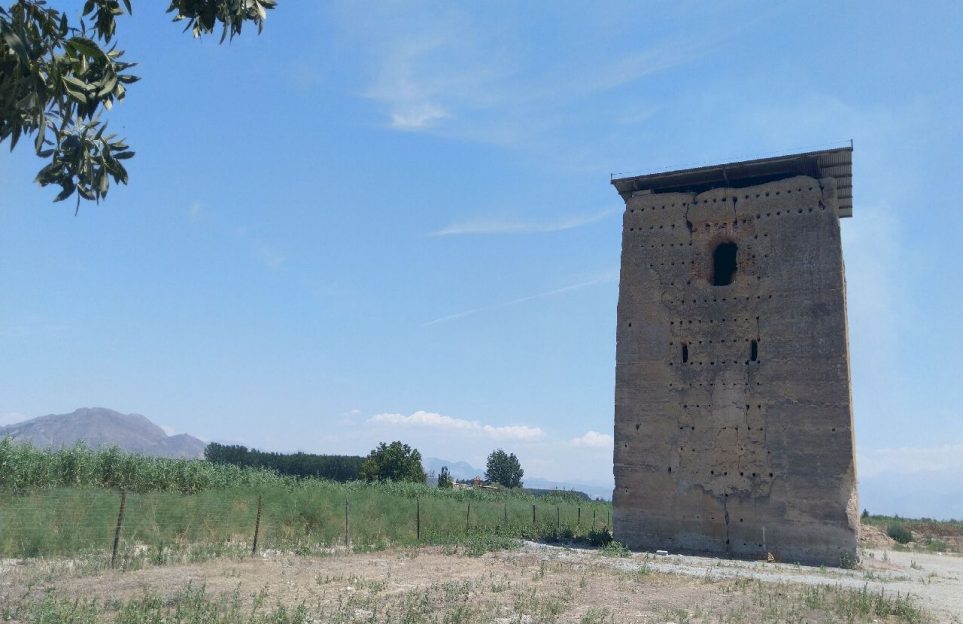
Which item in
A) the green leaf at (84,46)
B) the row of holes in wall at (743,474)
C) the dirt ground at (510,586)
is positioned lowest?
the dirt ground at (510,586)

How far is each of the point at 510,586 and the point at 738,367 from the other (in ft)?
30.3

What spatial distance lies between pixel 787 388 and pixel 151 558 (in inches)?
548

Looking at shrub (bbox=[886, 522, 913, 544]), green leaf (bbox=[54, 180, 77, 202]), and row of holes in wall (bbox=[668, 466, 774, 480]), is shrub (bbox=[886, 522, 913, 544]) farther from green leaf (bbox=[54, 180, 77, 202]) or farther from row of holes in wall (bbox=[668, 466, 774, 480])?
green leaf (bbox=[54, 180, 77, 202])

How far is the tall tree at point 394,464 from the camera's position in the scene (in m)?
50.8

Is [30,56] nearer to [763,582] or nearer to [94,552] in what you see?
[94,552]

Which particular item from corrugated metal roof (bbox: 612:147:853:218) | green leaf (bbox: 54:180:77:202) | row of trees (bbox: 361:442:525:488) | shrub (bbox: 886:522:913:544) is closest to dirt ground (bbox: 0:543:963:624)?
green leaf (bbox: 54:180:77:202)

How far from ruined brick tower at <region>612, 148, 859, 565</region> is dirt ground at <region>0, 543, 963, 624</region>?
1929 millimetres

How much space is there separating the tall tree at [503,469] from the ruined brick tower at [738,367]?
198 feet

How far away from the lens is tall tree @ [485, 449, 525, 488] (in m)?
77.5

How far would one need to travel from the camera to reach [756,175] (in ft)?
61.4

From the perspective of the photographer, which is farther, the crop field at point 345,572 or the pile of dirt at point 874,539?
the pile of dirt at point 874,539

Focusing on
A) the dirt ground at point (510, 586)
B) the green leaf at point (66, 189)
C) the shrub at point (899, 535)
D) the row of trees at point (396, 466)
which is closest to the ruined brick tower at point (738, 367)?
the dirt ground at point (510, 586)

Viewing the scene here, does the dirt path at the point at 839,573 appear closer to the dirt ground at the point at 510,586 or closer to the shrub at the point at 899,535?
the dirt ground at the point at 510,586

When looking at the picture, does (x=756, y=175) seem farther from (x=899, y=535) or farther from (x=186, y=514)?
(x=899, y=535)
